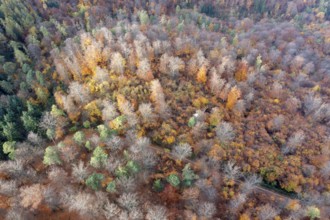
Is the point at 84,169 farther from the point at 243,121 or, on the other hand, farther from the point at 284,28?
the point at 284,28

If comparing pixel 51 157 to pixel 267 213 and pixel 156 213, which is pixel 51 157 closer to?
pixel 156 213

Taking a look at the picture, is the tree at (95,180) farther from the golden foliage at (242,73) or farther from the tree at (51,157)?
the golden foliage at (242,73)

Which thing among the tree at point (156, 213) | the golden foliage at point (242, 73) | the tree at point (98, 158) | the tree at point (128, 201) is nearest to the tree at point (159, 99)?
the tree at point (98, 158)

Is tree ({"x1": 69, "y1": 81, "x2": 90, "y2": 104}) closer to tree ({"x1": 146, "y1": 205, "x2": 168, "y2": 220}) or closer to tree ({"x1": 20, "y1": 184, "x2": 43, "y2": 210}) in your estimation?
tree ({"x1": 20, "y1": 184, "x2": 43, "y2": 210})

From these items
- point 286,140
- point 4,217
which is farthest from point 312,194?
point 4,217

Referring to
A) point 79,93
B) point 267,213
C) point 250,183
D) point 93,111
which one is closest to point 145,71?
point 93,111

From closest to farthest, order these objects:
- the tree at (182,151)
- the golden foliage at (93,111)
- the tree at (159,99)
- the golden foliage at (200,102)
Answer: the tree at (182,151) < the tree at (159,99) < the golden foliage at (93,111) < the golden foliage at (200,102)

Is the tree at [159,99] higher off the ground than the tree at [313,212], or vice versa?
the tree at [159,99]
